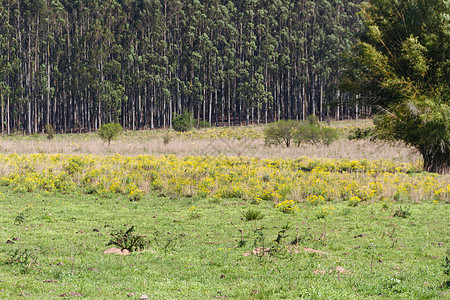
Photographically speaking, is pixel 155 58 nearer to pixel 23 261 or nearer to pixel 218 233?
pixel 218 233

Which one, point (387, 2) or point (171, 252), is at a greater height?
point (387, 2)

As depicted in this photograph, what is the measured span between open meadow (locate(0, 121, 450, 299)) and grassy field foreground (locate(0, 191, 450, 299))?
30 millimetres

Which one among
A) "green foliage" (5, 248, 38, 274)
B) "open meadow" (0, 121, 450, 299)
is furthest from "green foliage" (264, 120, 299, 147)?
"green foliage" (5, 248, 38, 274)

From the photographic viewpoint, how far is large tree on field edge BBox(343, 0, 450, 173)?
17.5 meters

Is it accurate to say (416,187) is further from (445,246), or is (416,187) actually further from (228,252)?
(228,252)

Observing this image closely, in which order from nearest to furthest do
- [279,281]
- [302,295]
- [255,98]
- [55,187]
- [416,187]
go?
1. [302,295]
2. [279,281]
3. [416,187]
4. [55,187]
5. [255,98]

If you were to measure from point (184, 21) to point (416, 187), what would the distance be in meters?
69.7

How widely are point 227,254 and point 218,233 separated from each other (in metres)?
2.20

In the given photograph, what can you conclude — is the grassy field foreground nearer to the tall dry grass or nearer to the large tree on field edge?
the large tree on field edge

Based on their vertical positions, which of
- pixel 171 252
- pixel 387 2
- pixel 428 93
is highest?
pixel 387 2

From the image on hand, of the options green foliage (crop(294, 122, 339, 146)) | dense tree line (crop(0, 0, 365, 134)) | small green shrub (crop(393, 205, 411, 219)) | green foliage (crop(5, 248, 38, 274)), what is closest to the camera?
green foliage (crop(5, 248, 38, 274))

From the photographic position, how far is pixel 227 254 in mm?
8055

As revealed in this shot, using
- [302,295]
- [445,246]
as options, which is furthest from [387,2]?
[302,295]

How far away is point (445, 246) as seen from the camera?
8336 mm
